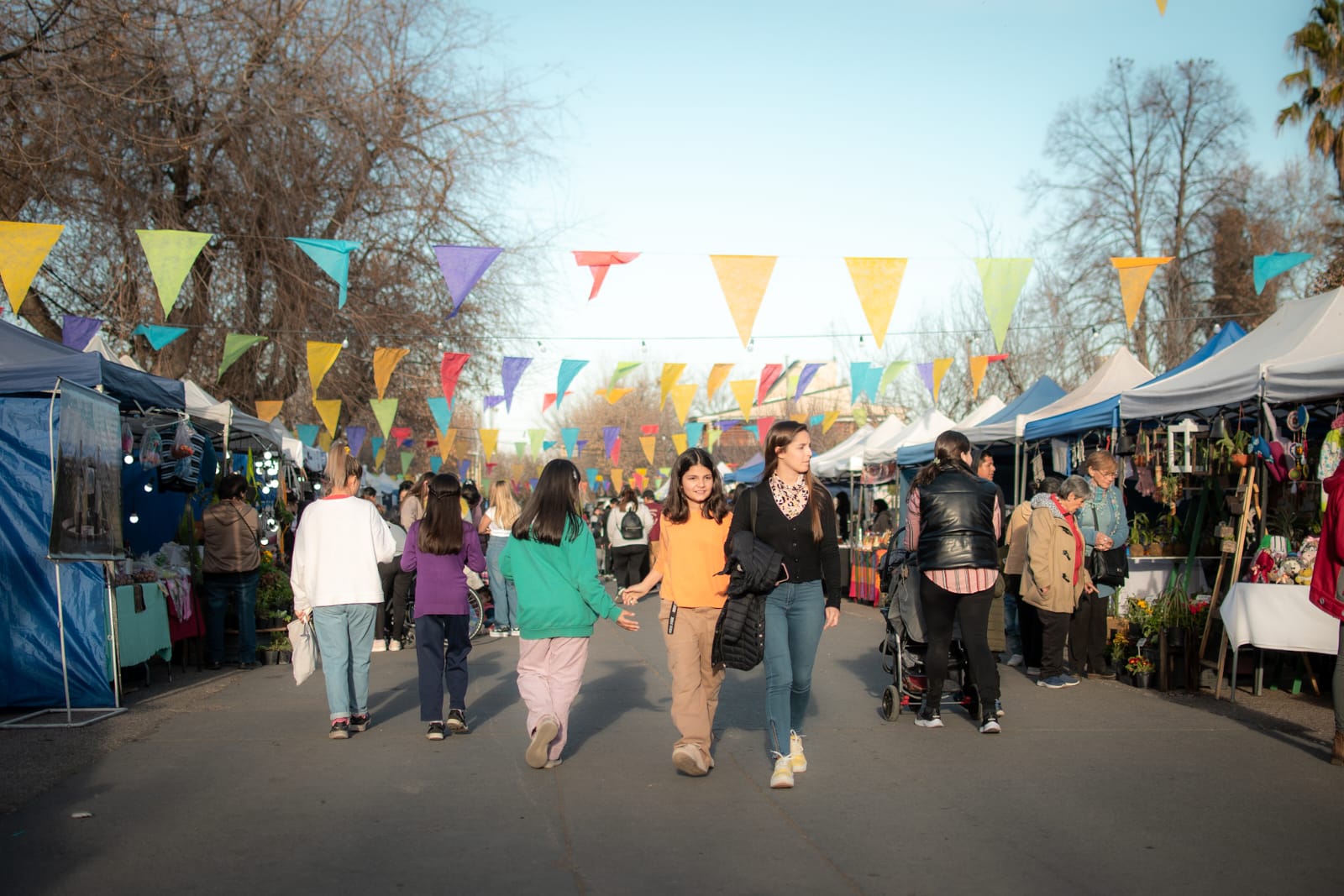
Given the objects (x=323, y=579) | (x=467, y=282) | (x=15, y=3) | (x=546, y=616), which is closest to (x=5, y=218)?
(x=15, y=3)

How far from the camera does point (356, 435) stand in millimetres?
28375

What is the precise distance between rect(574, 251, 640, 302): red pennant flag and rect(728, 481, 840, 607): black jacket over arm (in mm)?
8232

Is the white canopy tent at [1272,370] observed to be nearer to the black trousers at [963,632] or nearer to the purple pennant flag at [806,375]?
the black trousers at [963,632]

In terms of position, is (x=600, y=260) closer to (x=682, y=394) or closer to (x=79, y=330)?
(x=79, y=330)

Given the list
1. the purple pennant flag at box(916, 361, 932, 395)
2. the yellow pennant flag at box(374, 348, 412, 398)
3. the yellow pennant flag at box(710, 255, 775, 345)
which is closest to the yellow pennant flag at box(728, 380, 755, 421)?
the purple pennant flag at box(916, 361, 932, 395)

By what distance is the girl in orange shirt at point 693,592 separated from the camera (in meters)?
5.98

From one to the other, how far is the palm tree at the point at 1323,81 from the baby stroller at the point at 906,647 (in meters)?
21.7

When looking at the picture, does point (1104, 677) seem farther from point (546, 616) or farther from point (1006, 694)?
point (546, 616)

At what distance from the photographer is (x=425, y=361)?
2189 cm

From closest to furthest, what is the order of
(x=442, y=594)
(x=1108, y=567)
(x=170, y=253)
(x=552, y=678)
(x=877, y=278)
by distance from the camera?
(x=552, y=678) → (x=442, y=594) → (x=1108, y=567) → (x=170, y=253) → (x=877, y=278)

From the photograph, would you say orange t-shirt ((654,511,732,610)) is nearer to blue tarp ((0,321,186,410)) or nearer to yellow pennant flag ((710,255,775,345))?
blue tarp ((0,321,186,410))

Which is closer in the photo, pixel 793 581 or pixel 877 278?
pixel 793 581

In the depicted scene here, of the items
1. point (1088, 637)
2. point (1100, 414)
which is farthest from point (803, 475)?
point (1100, 414)

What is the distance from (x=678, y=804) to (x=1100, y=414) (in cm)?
753
